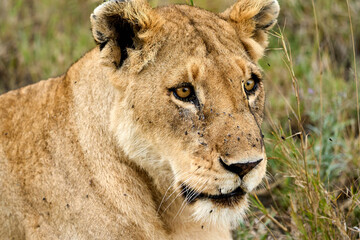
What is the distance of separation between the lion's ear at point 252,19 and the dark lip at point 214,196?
95 cm

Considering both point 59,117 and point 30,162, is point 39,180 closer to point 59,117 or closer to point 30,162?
point 30,162

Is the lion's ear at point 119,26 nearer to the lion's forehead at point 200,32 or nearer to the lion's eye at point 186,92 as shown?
the lion's forehead at point 200,32

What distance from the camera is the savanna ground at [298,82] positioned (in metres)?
3.71

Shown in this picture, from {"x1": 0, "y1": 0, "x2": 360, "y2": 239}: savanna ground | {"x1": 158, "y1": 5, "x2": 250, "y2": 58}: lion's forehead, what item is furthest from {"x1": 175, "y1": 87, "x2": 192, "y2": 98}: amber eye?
{"x1": 0, "y1": 0, "x2": 360, "y2": 239}: savanna ground

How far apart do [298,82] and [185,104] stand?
Answer: 2.97m

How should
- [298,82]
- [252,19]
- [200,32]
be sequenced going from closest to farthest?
[200,32] → [252,19] → [298,82]

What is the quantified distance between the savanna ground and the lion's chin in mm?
647

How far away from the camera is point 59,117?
3178 millimetres

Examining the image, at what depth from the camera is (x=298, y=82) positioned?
555 cm

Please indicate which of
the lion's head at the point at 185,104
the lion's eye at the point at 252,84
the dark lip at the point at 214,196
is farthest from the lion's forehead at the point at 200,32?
the dark lip at the point at 214,196

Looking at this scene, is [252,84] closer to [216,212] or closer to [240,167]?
[240,167]

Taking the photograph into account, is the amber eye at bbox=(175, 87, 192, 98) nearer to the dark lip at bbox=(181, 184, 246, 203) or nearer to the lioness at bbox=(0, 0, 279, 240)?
the lioness at bbox=(0, 0, 279, 240)

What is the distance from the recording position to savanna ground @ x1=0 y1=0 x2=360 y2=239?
3.71m

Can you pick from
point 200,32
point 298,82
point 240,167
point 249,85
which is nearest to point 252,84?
point 249,85
